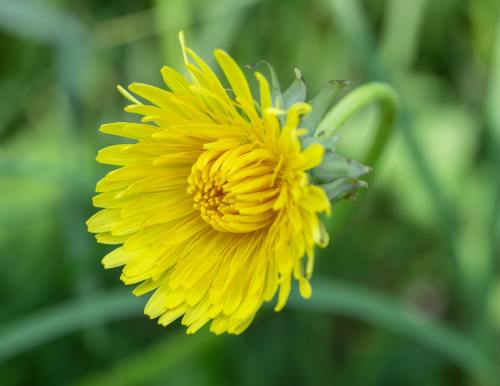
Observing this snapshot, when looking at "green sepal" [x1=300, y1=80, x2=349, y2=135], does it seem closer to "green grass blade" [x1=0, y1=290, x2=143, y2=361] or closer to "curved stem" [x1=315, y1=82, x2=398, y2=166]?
"curved stem" [x1=315, y1=82, x2=398, y2=166]

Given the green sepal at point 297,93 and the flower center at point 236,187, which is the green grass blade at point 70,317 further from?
the green sepal at point 297,93

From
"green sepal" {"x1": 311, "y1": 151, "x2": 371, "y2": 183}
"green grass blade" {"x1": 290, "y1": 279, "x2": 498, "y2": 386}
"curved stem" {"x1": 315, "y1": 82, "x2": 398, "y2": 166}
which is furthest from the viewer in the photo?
"green grass blade" {"x1": 290, "y1": 279, "x2": 498, "y2": 386}

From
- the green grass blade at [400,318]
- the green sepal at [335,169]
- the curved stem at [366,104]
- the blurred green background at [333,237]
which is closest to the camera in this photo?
the green sepal at [335,169]

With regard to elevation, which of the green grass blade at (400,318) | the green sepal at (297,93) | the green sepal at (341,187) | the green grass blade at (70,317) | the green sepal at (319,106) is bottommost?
the green grass blade at (400,318)

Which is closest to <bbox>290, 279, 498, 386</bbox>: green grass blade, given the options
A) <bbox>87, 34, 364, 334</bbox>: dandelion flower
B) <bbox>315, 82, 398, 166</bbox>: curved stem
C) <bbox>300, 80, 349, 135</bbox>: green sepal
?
<bbox>315, 82, 398, 166</bbox>: curved stem

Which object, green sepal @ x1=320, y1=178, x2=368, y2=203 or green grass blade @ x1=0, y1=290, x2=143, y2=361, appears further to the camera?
green grass blade @ x1=0, y1=290, x2=143, y2=361

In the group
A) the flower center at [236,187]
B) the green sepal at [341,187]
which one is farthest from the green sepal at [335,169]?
the flower center at [236,187]

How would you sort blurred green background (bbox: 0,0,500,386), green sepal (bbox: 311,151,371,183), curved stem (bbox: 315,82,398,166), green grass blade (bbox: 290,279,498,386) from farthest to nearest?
blurred green background (bbox: 0,0,500,386) → green grass blade (bbox: 290,279,498,386) → curved stem (bbox: 315,82,398,166) → green sepal (bbox: 311,151,371,183)


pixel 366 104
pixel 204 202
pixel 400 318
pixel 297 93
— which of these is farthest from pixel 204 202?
pixel 400 318
